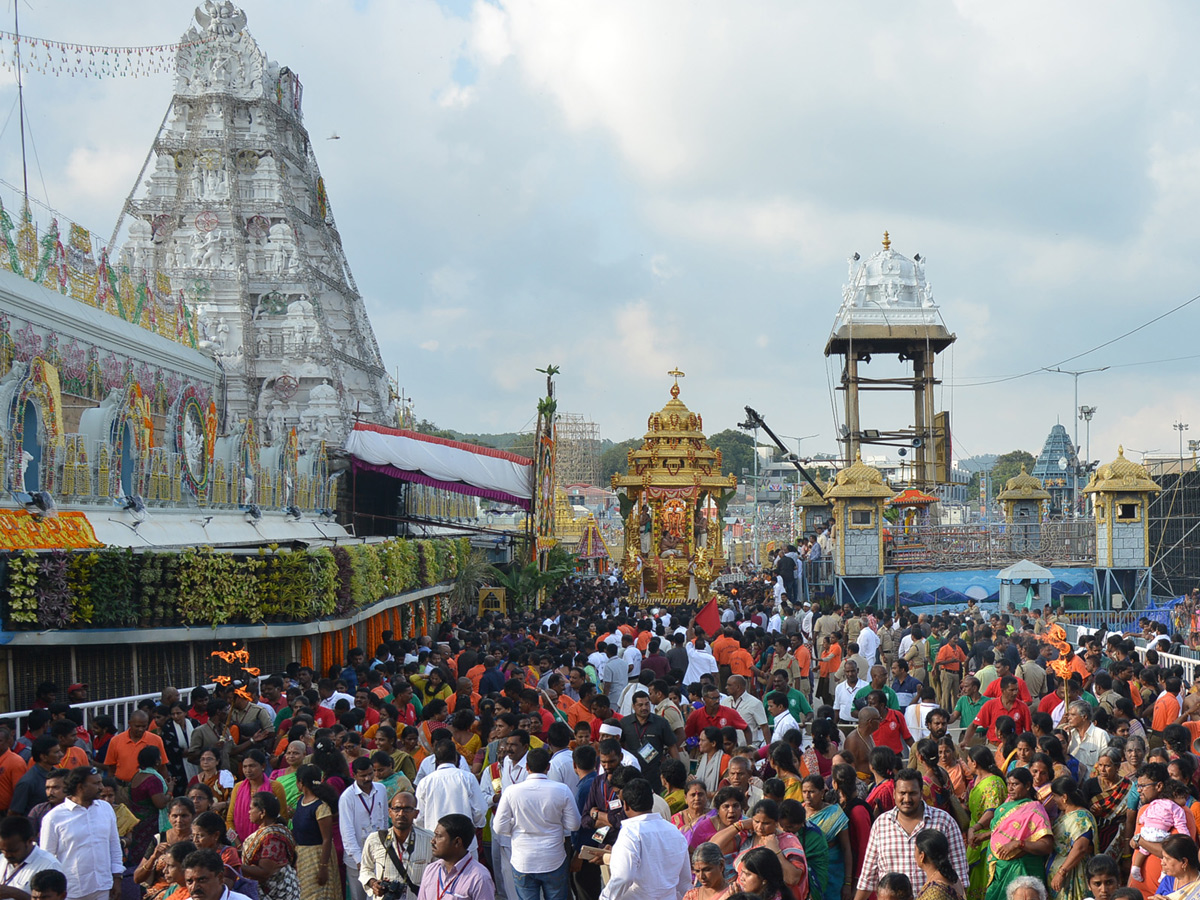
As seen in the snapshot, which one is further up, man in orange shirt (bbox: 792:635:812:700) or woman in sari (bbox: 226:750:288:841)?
woman in sari (bbox: 226:750:288:841)

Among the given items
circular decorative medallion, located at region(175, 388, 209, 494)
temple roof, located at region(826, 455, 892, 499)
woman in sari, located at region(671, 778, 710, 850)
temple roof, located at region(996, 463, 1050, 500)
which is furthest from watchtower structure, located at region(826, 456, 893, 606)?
woman in sari, located at region(671, 778, 710, 850)

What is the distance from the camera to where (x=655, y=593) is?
100 feet

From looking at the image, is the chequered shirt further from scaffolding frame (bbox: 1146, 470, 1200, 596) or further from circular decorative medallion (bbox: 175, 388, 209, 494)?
scaffolding frame (bbox: 1146, 470, 1200, 596)

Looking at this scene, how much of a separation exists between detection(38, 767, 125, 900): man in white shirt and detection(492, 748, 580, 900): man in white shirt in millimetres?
1998

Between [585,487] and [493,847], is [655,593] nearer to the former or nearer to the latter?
[493,847]

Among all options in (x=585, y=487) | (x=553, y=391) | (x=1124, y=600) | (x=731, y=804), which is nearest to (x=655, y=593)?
(x=553, y=391)

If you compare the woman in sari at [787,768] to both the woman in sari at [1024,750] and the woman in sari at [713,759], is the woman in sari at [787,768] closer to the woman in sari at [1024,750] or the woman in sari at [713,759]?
the woman in sari at [713,759]

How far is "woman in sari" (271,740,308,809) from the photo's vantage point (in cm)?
701

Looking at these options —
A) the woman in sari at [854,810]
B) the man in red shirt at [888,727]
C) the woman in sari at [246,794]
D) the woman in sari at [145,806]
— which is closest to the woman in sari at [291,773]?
the woman in sari at [246,794]

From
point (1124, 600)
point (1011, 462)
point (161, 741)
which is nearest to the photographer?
point (161, 741)

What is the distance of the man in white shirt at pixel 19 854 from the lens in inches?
209

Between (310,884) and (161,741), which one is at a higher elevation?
(161,741)

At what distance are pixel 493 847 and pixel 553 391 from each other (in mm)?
21267

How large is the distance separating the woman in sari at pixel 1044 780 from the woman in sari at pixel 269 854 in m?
3.80
